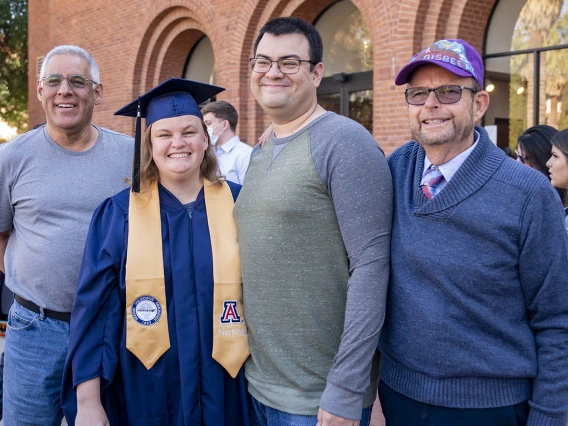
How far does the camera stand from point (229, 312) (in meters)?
2.45

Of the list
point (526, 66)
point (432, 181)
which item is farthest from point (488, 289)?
point (526, 66)

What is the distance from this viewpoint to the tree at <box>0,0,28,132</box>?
21656 millimetres

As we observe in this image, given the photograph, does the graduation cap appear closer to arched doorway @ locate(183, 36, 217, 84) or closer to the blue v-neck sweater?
the blue v-neck sweater

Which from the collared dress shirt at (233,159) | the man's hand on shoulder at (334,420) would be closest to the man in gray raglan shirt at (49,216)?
the man's hand on shoulder at (334,420)

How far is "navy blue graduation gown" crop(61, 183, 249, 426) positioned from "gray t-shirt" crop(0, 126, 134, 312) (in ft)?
1.21

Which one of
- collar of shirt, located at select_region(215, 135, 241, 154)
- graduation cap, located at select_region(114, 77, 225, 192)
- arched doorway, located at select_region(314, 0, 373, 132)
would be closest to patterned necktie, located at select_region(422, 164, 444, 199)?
graduation cap, located at select_region(114, 77, 225, 192)

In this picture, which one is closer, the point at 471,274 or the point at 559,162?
the point at 471,274

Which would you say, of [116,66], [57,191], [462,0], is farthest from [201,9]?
[57,191]

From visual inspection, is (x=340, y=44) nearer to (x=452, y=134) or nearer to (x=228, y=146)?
Answer: (x=228, y=146)

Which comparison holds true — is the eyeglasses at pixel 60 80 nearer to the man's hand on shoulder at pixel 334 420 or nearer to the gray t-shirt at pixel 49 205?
the gray t-shirt at pixel 49 205

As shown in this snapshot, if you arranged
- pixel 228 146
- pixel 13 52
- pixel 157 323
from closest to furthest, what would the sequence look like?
pixel 157 323 → pixel 228 146 → pixel 13 52

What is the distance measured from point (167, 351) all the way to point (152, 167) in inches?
31.7

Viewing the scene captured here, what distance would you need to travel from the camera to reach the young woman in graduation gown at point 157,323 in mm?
2432

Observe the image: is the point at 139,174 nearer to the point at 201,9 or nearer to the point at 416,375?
the point at 416,375
